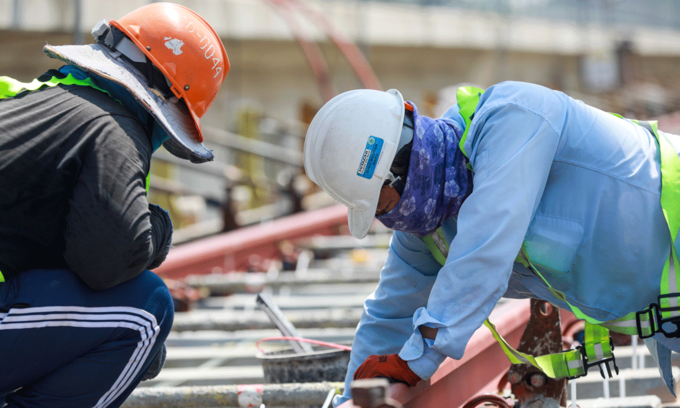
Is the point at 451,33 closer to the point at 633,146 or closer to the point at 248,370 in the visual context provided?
the point at 248,370

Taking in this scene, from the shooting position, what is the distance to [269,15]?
12594 millimetres

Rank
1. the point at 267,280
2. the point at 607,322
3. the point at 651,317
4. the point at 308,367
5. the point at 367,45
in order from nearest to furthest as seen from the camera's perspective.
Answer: the point at 651,317 → the point at 607,322 → the point at 308,367 → the point at 267,280 → the point at 367,45

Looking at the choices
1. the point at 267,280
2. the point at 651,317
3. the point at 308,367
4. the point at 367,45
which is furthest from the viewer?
the point at 367,45

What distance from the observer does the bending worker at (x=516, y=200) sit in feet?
6.89

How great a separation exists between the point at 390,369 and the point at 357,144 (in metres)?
0.72

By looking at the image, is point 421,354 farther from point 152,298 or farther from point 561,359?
point 152,298

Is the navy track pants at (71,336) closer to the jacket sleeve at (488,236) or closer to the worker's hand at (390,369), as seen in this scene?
the worker's hand at (390,369)

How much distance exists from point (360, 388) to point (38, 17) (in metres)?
8.50

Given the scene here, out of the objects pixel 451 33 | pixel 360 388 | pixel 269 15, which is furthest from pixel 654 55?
pixel 360 388

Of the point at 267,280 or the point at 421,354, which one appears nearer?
the point at 421,354

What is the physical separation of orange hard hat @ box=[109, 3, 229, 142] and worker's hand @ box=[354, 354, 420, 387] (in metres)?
1.03

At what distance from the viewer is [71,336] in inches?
85.1

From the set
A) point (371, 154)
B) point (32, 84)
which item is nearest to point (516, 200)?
point (371, 154)

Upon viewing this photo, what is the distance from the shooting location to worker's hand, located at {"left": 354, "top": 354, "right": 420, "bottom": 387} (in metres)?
2.19
